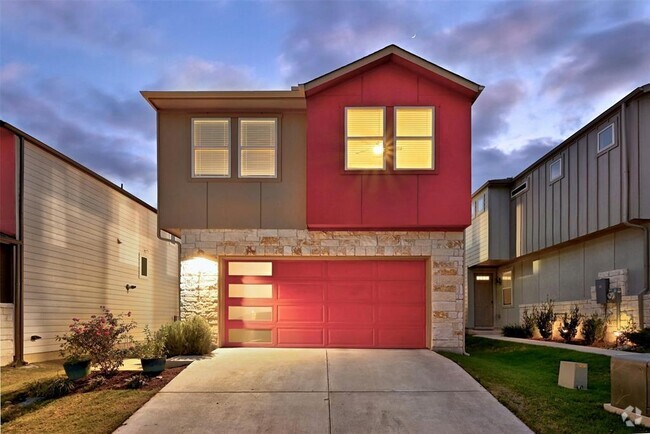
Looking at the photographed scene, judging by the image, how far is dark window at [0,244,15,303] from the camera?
433 inches

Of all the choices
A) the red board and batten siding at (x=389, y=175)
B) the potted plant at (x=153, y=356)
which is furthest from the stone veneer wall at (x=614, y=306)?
the potted plant at (x=153, y=356)

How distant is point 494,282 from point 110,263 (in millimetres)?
17181

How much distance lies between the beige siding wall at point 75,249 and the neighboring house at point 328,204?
335 centimetres

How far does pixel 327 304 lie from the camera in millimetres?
11828

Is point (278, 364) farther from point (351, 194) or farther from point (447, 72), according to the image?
point (447, 72)

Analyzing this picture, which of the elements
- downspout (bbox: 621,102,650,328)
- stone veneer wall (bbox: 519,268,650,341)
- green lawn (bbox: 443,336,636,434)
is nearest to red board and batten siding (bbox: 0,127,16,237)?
green lawn (bbox: 443,336,636,434)

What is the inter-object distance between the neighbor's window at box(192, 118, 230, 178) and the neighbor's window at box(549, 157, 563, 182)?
1102cm

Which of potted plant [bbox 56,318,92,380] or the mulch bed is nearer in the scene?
the mulch bed

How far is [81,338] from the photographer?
8625 mm

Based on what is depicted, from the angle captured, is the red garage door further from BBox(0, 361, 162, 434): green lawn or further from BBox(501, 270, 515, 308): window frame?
BBox(501, 270, 515, 308): window frame

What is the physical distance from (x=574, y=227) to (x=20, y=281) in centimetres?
1506

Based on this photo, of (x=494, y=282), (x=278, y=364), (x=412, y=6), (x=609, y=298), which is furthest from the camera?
(x=494, y=282)

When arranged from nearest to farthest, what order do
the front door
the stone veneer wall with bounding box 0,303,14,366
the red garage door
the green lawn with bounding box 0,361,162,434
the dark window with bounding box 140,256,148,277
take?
1. the green lawn with bounding box 0,361,162,434
2. the stone veneer wall with bounding box 0,303,14,366
3. the red garage door
4. the dark window with bounding box 140,256,148,277
5. the front door

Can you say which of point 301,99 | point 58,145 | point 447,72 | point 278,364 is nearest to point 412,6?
point 447,72
